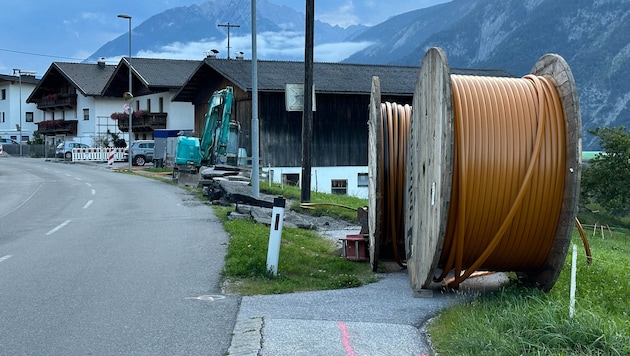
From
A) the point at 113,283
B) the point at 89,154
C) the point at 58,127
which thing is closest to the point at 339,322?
the point at 113,283

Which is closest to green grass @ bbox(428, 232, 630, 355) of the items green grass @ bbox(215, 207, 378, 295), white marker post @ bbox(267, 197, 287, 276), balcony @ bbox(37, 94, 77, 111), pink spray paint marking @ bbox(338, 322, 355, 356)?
pink spray paint marking @ bbox(338, 322, 355, 356)

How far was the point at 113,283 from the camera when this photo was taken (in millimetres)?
10305

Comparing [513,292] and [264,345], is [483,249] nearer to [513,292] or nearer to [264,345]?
[513,292]

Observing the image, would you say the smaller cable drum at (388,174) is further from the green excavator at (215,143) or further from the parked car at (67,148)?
the parked car at (67,148)

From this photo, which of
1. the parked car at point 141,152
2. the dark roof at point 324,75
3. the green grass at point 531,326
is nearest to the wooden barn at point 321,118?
the dark roof at point 324,75

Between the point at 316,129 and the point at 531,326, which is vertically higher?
the point at 316,129

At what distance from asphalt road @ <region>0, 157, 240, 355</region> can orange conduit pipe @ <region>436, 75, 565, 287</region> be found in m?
2.74

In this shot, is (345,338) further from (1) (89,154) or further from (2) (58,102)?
(2) (58,102)

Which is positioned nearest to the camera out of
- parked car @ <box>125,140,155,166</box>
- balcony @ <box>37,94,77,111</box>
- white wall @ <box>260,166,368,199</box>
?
white wall @ <box>260,166,368,199</box>

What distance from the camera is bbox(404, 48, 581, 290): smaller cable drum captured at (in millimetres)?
8438

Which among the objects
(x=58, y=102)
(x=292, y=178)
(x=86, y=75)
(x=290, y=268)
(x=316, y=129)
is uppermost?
(x=86, y=75)

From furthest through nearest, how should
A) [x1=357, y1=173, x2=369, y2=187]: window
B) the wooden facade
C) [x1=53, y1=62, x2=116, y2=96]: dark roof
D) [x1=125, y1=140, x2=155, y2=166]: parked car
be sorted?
[x1=53, y1=62, x2=116, y2=96]: dark roof → [x1=125, y1=140, x2=155, y2=166]: parked car → [x1=357, y1=173, x2=369, y2=187]: window → the wooden facade

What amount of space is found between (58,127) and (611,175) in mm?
57042

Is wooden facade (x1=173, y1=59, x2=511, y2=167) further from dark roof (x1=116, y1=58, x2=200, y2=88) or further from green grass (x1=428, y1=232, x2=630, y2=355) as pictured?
green grass (x1=428, y1=232, x2=630, y2=355)
